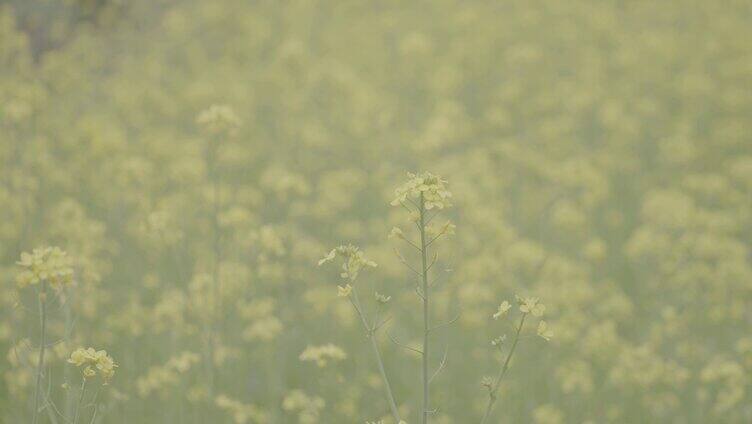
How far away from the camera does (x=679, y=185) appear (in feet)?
26.3

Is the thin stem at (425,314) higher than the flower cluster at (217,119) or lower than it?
lower

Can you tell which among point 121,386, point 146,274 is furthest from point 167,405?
point 146,274

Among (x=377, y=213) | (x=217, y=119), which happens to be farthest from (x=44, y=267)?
(x=377, y=213)

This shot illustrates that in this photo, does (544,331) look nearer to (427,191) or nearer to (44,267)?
(427,191)

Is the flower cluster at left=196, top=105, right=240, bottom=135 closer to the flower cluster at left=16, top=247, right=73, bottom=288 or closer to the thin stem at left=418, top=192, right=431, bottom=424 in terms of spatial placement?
the flower cluster at left=16, top=247, right=73, bottom=288

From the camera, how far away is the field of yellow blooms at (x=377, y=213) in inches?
182

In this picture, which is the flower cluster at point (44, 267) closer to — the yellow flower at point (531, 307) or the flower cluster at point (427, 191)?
the flower cluster at point (427, 191)

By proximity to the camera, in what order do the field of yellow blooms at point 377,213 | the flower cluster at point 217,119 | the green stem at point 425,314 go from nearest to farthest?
the green stem at point 425,314
the flower cluster at point 217,119
the field of yellow blooms at point 377,213

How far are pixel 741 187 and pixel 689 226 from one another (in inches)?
55.1

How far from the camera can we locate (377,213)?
751 centimetres

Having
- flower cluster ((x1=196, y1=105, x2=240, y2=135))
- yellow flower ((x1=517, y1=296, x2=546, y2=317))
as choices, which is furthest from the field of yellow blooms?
flower cluster ((x1=196, y1=105, x2=240, y2=135))

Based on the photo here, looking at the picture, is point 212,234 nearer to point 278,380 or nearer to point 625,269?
point 278,380

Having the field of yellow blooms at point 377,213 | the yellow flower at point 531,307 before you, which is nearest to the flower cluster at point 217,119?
the field of yellow blooms at point 377,213

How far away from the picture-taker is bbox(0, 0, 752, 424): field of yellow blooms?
4625 millimetres
